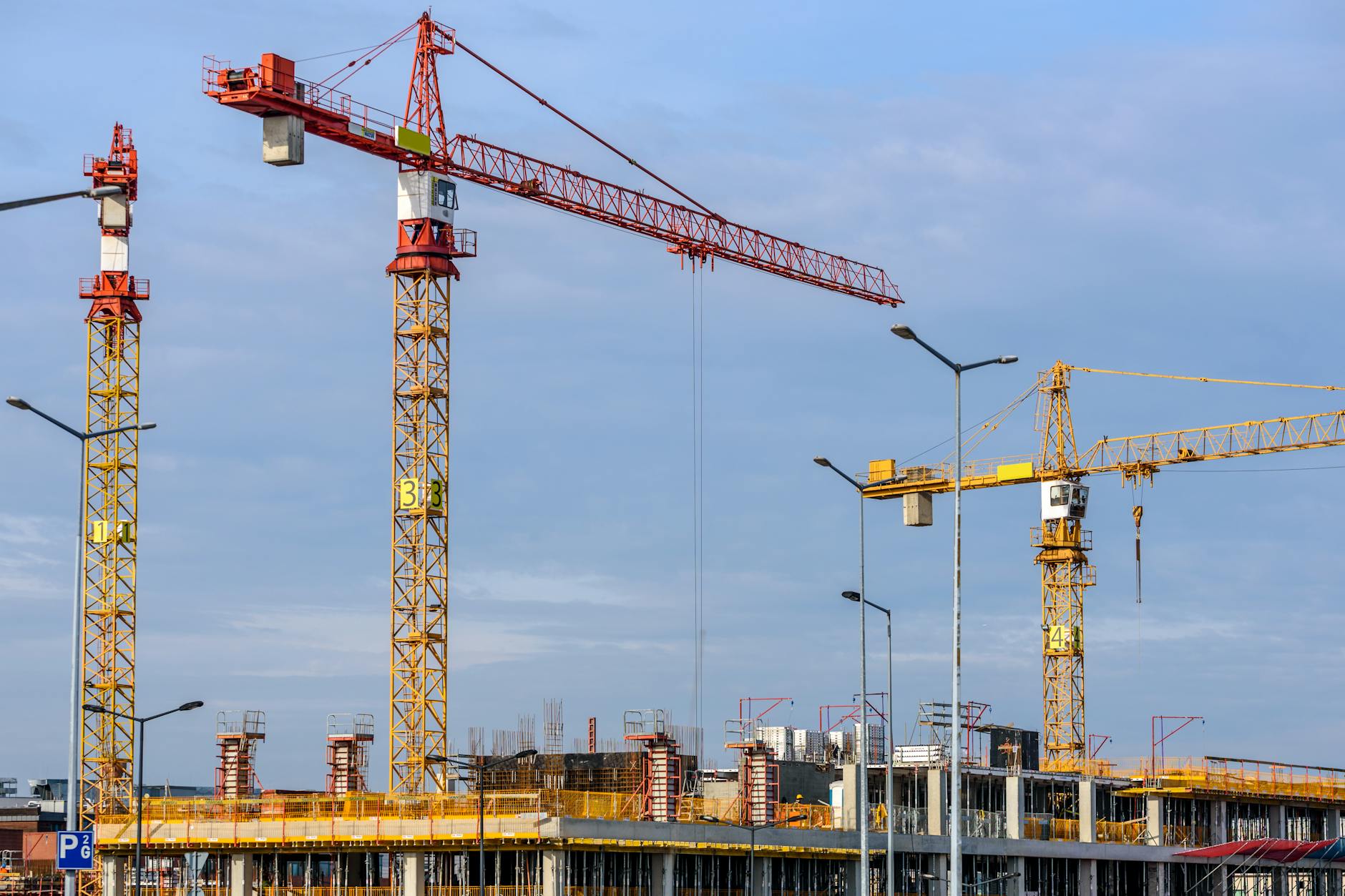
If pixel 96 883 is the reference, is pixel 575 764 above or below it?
above

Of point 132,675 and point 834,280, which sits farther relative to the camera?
point 834,280

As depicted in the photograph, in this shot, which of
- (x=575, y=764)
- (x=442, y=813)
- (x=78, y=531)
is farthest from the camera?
(x=575, y=764)

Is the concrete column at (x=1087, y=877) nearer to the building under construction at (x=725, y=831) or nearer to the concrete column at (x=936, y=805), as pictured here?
the building under construction at (x=725, y=831)

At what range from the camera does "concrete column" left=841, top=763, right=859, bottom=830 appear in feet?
284

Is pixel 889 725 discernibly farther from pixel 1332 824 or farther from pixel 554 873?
pixel 1332 824

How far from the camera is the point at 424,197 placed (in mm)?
103125

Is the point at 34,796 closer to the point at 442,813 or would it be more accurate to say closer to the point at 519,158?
the point at 519,158

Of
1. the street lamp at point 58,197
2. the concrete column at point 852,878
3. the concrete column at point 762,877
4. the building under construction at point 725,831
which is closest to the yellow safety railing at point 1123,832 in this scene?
the building under construction at point 725,831

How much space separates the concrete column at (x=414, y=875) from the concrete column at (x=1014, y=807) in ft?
109

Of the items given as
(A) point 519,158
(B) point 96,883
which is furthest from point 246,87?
(B) point 96,883

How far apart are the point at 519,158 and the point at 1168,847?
172 ft

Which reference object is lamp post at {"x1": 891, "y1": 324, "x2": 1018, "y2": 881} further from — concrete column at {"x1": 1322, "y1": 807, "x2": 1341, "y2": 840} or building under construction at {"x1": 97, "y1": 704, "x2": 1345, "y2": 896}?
concrete column at {"x1": 1322, "y1": 807, "x2": 1341, "y2": 840}

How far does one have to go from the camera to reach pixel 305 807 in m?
82.2

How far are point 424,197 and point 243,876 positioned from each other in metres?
37.5
